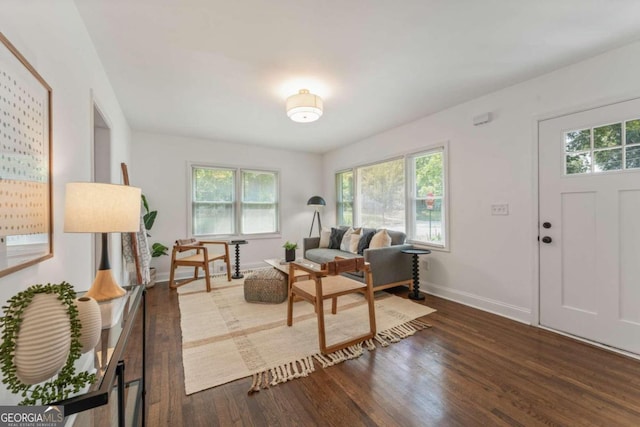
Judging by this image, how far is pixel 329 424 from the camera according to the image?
4.77 ft

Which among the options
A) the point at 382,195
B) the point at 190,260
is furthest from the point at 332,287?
the point at 382,195

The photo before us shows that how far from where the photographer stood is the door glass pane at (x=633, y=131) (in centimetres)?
210

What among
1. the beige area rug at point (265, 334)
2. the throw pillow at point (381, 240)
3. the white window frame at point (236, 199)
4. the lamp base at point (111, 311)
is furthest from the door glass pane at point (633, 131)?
the white window frame at point (236, 199)

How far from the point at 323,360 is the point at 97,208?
5.92 ft

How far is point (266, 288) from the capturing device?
10.6ft

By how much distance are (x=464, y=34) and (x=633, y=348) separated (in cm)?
284

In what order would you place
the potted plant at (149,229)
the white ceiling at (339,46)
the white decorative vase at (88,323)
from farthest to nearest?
the potted plant at (149,229) → the white ceiling at (339,46) → the white decorative vase at (88,323)

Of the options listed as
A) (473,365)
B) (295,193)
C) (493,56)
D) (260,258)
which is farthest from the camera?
(295,193)

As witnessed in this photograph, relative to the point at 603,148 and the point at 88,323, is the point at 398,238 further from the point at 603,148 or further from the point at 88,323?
the point at 88,323

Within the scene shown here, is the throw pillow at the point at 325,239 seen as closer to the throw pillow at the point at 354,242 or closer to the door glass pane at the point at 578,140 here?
the throw pillow at the point at 354,242

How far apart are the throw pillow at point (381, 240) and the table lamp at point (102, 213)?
2.94 meters

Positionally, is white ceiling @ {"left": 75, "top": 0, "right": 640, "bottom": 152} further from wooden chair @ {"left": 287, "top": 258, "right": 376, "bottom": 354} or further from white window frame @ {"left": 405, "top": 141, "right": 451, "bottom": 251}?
wooden chair @ {"left": 287, "top": 258, "right": 376, "bottom": 354}

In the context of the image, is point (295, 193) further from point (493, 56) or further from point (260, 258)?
point (493, 56)

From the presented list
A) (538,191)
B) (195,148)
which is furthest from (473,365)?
(195,148)
